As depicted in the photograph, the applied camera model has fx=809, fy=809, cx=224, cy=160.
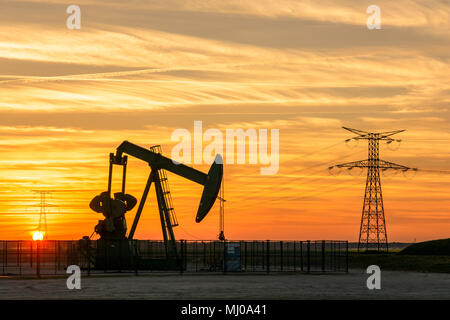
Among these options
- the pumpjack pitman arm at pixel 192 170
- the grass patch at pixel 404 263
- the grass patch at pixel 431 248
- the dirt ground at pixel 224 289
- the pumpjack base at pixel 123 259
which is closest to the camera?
the dirt ground at pixel 224 289

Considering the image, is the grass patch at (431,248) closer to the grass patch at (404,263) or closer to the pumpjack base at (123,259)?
the grass patch at (404,263)

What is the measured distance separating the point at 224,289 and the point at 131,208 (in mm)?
21600

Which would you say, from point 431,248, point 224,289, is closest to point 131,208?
point 224,289

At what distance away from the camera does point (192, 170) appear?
5119 cm

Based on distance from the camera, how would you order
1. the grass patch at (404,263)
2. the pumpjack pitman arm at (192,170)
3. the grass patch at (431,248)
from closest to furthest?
the pumpjack pitman arm at (192,170) < the grass patch at (404,263) < the grass patch at (431,248)

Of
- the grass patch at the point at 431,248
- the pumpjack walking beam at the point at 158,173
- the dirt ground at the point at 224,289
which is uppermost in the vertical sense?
the pumpjack walking beam at the point at 158,173

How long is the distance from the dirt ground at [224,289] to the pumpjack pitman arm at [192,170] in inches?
309

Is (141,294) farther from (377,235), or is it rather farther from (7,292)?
(377,235)

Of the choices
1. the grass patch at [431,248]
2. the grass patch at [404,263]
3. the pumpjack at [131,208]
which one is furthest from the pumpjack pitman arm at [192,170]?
the grass patch at [431,248]

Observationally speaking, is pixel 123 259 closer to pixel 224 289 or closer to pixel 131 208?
pixel 131 208

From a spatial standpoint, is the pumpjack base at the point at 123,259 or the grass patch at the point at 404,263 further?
the grass patch at the point at 404,263

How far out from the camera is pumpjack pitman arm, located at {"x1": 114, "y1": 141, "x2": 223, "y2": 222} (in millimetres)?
47938

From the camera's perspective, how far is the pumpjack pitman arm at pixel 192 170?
47.9 metres
